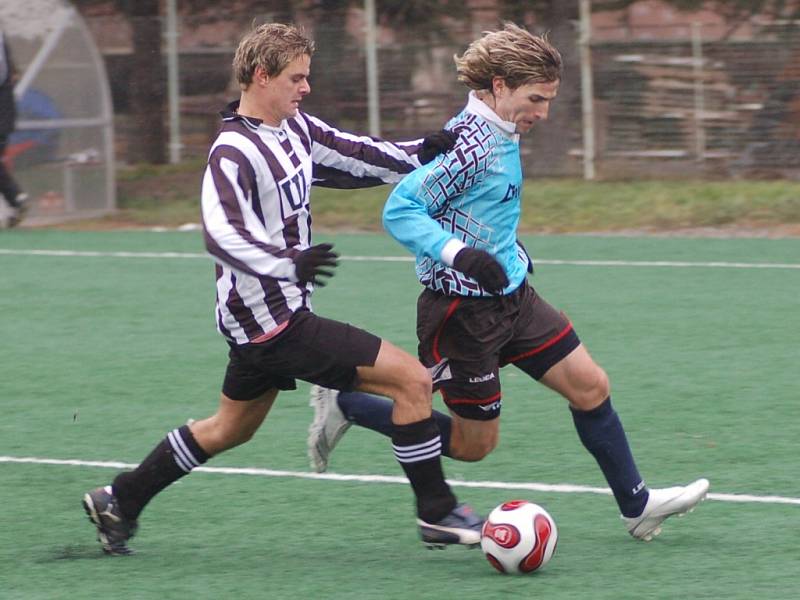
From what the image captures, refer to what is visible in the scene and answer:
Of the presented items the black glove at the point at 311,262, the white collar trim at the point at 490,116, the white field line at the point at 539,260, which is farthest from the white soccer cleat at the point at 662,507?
the white field line at the point at 539,260

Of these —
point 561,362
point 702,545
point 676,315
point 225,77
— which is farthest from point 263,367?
point 225,77

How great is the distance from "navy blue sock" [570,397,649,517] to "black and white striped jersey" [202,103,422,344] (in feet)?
3.26

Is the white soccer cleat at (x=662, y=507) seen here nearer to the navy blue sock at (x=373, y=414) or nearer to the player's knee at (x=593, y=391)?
the player's knee at (x=593, y=391)

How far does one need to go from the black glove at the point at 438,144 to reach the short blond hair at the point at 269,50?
46 cm

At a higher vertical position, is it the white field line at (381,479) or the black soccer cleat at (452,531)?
the black soccer cleat at (452,531)

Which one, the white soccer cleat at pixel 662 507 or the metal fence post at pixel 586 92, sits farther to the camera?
the metal fence post at pixel 586 92

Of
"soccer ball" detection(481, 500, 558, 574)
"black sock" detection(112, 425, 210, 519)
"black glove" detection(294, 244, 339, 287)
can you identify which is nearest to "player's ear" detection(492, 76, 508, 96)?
"black glove" detection(294, 244, 339, 287)

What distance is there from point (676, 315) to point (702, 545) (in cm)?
468

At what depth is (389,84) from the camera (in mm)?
16625

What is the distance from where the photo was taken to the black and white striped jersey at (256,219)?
4441mm

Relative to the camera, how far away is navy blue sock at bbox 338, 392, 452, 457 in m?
5.03

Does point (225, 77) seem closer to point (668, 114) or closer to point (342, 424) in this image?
point (668, 114)

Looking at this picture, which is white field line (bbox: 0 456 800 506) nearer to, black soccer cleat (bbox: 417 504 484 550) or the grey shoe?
black soccer cleat (bbox: 417 504 484 550)

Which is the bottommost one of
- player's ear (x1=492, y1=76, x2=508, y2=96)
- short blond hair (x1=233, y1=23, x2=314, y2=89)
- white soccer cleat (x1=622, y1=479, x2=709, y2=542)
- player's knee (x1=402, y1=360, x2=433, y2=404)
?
white soccer cleat (x1=622, y1=479, x2=709, y2=542)
